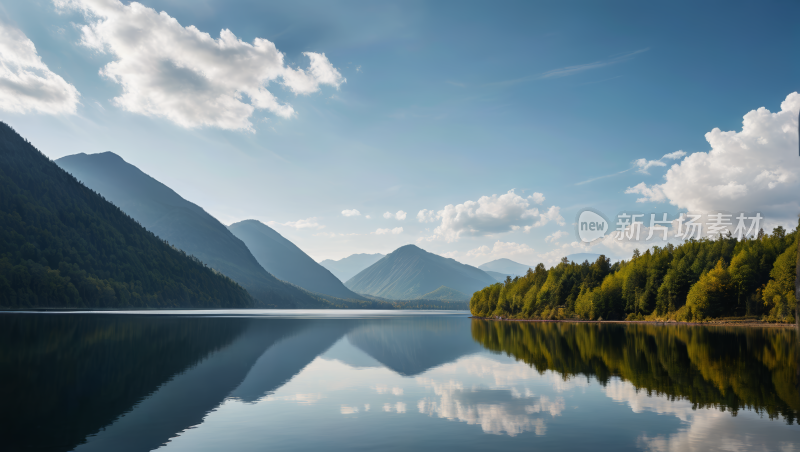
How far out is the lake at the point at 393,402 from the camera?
1995 centimetres

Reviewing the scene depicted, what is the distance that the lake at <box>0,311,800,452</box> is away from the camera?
1995 centimetres

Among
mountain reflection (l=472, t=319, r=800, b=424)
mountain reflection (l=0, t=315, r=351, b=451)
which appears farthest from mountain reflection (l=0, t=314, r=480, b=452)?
mountain reflection (l=472, t=319, r=800, b=424)

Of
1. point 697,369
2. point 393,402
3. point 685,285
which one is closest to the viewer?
point 393,402

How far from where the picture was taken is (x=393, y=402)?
28828 mm

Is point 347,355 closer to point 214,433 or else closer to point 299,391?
point 299,391

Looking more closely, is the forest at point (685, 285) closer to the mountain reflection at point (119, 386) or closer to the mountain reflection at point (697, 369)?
the mountain reflection at point (697, 369)

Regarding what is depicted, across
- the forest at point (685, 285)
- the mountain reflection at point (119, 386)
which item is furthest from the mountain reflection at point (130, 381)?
the forest at point (685, 285)

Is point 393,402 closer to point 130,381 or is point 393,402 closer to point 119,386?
point 119,386

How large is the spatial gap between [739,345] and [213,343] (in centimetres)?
7005

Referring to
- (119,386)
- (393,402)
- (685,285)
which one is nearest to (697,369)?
(393,402)

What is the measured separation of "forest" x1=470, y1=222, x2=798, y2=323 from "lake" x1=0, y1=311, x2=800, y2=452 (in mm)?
89482

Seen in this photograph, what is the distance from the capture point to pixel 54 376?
3384 cm

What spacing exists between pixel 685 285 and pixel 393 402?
486ft

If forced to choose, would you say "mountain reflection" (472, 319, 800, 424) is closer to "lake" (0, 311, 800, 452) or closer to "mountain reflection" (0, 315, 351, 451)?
"lake" (0, 311, 800, 452)
